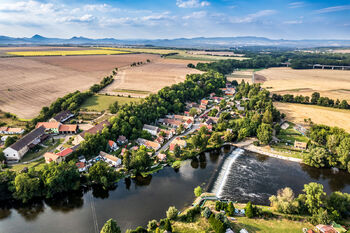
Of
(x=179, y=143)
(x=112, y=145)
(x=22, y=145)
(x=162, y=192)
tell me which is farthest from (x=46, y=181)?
(x=179, y=143)

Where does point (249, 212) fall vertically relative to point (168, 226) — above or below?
above

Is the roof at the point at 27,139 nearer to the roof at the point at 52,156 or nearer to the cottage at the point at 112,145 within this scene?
the roof at the point at 52,156

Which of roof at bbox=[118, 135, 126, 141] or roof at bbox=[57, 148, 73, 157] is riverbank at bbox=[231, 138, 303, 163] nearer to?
roof at bbox=[118, 135, 126, 141]

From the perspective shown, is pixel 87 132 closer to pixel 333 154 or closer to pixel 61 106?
pixel 61 106

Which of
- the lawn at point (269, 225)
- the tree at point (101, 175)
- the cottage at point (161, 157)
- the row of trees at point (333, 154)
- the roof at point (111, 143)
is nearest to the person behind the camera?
the lawn at point (269, 225)

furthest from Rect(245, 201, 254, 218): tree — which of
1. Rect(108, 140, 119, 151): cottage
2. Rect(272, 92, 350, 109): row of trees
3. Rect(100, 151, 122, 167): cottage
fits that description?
Rect(272, 92, 350, 109): row of trees

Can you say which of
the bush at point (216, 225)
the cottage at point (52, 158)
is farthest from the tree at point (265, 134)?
the cottage at point (52, 158)

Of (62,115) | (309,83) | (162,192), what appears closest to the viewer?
(162,192)
